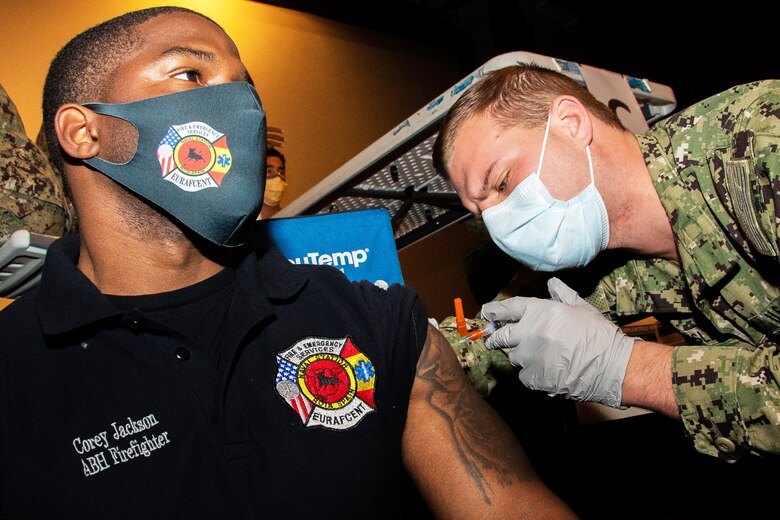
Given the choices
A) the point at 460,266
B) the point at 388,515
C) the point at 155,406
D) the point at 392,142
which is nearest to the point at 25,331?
the point at 155,406

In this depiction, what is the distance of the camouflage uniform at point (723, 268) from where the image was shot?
1.47m

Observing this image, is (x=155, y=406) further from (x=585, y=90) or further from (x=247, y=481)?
(x=585, y=90)

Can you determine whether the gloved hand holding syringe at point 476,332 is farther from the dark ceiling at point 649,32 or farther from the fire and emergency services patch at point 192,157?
the dark ceiling at point 649,32

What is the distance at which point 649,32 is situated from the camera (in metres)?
4.99

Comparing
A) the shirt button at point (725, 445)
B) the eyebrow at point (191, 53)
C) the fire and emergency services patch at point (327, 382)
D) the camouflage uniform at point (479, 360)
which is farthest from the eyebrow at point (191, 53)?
the shirt button at point (725, 445)

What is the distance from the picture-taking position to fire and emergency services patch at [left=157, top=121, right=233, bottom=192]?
1.31m

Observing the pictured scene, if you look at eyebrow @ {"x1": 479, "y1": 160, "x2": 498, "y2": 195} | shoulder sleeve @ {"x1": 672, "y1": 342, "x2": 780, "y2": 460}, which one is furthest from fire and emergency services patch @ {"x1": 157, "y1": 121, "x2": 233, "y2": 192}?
shoulder sleeve @ {"x1": 672, "y1": 342, "x2": 780, "y2": 460}

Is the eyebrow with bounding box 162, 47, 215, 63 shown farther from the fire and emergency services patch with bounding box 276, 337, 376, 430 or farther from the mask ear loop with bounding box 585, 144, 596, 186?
the mask ear loop with bounding box 585, 144, 596, 186

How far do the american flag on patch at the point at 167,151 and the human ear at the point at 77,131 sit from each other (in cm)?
19

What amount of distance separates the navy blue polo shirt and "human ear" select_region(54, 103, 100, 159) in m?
0.22

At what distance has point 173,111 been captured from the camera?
52.4 inches

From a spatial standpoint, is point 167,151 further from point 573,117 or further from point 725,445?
point 725,445

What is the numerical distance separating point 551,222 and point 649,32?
3942 millimetres

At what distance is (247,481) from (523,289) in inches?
61.6
